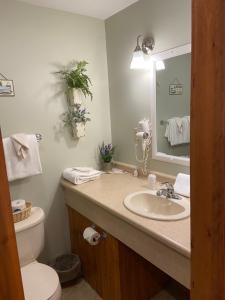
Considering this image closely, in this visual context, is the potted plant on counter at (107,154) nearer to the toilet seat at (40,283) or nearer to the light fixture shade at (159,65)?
the light fixture shade at (159,65)

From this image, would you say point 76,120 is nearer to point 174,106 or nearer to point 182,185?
point 174,106

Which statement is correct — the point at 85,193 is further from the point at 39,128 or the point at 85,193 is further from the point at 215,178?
the point at 215,178

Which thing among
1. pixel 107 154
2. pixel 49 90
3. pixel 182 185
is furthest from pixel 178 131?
pixel 49 90

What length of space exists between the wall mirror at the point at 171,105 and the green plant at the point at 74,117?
0.62m

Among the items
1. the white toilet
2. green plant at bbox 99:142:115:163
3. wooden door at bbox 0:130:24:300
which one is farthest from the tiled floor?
wooden door at bbox 0:130:24:300

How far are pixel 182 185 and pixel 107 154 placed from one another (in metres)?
0.87

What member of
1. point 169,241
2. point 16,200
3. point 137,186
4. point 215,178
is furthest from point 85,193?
point 215,178

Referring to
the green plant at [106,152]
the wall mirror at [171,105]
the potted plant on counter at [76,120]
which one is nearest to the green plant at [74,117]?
the potted plant on counter at [76,120]

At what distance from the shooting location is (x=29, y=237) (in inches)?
67.4

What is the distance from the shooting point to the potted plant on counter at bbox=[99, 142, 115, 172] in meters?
2.31

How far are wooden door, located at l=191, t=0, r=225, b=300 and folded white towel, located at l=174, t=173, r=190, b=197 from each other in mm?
842

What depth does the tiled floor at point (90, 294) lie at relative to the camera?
1895 mm

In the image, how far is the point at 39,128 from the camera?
1966 mm

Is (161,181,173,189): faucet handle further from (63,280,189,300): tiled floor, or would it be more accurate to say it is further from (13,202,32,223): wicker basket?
(13,202,32,223): wicker basket
